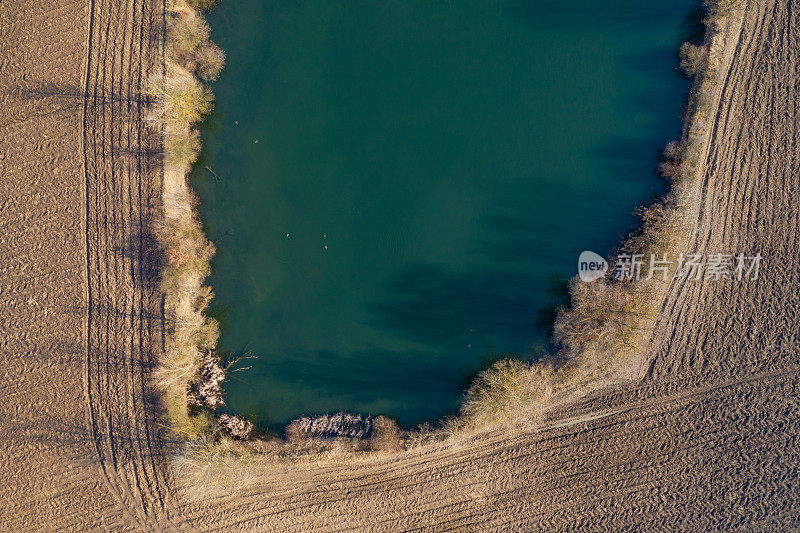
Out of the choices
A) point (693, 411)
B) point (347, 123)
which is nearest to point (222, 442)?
point (347, 123)

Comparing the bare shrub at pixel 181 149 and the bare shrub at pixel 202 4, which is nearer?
the bare shrub at pixel 181 149

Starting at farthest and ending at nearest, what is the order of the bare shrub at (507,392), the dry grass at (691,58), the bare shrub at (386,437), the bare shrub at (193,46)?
the bare shrub at (193,46) → the dry grass at (691,58) → the bare shrub at (386,437) → the bare shrub at (507,392)

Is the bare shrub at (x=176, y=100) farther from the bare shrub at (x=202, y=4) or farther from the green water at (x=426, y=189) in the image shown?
the bare shrub at (x=202, y=4)

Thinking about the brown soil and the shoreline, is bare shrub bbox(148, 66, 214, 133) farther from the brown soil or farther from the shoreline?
the brown soil

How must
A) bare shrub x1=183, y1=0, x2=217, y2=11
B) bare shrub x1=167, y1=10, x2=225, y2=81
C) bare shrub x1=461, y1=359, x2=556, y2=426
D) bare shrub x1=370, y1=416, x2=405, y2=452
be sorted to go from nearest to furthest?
bare shrub x1=461, y1=359, x2=556, y2=426, bare shrub x1=370, y1=416, x2=405, y2=452, bare shrub x1=167, y1=10, x2=225, y2=81, bare shrub x1=183, y1=0, x2=217, y2=11

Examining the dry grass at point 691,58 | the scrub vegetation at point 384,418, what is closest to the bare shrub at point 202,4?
the scrub vegetation at point 384,418

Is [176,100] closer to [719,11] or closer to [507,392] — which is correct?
[507,392]

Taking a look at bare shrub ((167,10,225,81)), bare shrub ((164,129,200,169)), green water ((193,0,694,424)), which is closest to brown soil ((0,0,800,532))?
bare shrub ((164,129,200,169))

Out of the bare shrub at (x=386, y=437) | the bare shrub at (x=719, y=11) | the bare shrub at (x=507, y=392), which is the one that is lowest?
the bare shrub at (x=386, y=437)
